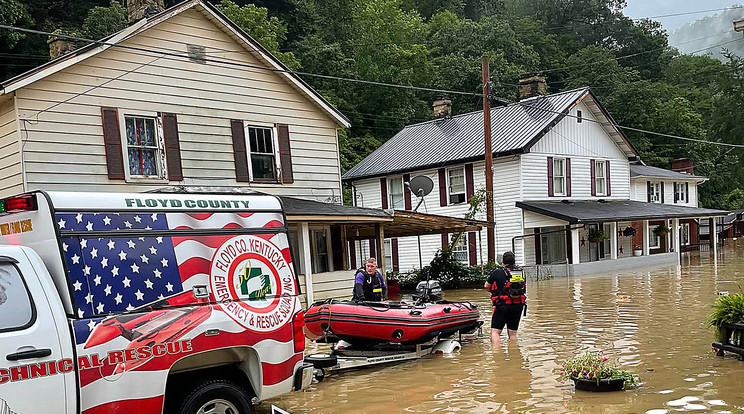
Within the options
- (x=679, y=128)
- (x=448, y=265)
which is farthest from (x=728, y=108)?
(x=448, y=265)

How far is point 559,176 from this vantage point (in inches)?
1255

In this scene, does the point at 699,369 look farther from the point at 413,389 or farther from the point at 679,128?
the point at 679,128

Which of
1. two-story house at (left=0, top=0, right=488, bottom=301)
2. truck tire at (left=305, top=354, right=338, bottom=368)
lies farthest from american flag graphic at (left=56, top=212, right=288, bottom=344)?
two-story house at (left=0, top=0, right=488, bottom=301)

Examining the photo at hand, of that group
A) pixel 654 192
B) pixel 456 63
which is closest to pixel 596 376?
pixel 654 192

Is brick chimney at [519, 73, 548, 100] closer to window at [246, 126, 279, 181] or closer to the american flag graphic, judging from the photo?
window at [246, 126, 279, 181]

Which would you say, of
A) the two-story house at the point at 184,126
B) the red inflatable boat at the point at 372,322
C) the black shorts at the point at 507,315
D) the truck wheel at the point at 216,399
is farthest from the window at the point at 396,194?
the truck wheel at the point at 216,399

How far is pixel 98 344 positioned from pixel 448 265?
69.5 ft

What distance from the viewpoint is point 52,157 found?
556 inches

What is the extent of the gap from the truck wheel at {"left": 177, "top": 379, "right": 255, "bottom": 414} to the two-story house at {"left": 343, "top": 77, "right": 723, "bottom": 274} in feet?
72.4

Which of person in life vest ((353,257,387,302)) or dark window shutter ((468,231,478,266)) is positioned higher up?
person in life vest ((353,257,387,302))

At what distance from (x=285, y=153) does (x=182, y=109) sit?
3026 mm

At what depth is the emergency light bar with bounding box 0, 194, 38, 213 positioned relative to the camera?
5.68 metres

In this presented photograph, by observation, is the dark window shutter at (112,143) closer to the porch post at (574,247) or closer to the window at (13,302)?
the window at (13,302)

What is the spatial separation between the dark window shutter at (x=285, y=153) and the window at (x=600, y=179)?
21.4 metres
